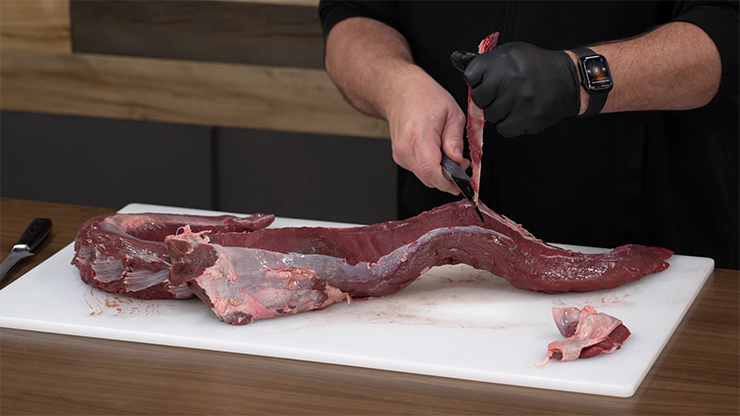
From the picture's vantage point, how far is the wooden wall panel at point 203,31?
3.85 metres

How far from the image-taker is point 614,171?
8.43ft

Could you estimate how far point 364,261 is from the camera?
1973 millimetres

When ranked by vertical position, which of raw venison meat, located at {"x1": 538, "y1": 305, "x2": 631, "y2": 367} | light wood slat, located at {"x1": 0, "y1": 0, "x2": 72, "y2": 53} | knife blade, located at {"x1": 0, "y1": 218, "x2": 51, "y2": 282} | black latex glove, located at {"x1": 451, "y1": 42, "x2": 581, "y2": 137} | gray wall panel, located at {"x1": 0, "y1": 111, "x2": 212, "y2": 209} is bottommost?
gray wall panel, located at {"x1": 0, "y1": 111, "x2": 212, "y2": 209}

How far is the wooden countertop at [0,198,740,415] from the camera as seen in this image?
4.88 ft

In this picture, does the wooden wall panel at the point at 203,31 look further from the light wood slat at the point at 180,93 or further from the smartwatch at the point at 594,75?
the smartwatch at the point at 594,75

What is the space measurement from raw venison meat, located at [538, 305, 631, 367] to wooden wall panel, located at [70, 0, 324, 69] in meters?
2.38

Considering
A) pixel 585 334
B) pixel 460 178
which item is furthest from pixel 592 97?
pixel 585 334

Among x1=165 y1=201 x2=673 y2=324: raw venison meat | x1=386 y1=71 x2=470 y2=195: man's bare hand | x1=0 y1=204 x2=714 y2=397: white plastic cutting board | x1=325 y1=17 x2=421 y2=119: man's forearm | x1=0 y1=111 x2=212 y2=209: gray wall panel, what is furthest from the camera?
x1=0 y1=111 x2=212 y2=209: gray wall panel

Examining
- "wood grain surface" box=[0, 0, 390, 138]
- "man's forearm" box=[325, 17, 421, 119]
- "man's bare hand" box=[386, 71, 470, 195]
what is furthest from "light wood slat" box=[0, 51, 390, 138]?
"man's bare hand" box=[386, 71, 470, 195]

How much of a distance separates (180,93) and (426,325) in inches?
103

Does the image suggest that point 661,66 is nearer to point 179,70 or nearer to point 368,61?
point 368,61

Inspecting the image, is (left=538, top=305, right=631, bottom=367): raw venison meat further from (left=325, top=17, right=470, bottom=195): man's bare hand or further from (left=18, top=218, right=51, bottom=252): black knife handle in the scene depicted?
(left=18, top=218, right=51, bottom=252): black knife handle

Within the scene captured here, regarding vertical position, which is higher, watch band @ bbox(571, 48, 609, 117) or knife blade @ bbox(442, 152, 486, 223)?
watch band @ bbox(571, 48, 609, 117)

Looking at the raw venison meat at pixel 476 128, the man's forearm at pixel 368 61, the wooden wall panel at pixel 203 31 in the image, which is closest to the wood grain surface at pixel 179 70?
the wooden wall panel at pixel 203 31
